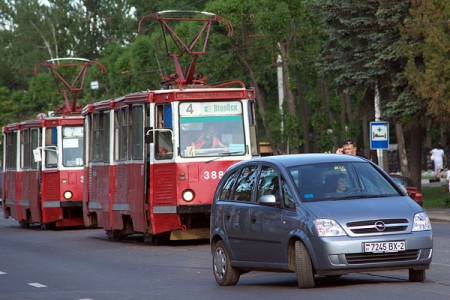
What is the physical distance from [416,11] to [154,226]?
729 inches

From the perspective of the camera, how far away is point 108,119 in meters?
28.2

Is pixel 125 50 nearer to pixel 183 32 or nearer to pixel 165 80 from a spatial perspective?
pixel 183 32

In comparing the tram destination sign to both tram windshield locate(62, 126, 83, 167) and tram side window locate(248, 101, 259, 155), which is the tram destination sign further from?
tram windshield locate(62, 126, 83, 167)

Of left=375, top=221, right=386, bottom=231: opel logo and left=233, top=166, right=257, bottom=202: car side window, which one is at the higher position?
left=233, top=166, right=257, bottom=202: car side window

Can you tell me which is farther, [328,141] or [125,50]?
[125,50]

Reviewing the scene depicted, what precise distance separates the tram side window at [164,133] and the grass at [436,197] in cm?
1634

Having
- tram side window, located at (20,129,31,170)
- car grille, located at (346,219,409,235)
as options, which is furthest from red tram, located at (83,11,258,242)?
tram side window, located at (20,129,31,170)

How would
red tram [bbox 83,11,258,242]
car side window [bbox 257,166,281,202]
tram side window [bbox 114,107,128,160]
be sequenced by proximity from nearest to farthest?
car side window [bbox 257,166,281,202] → red tram [bbox 83,11,258,242] → tram side window [bbox 114,107,128,160]

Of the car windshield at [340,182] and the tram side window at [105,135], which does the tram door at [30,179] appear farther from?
the car windshield at [340,182]

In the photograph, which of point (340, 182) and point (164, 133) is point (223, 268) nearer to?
point (340, 182)

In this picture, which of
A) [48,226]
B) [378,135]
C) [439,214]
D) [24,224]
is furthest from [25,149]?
[439,214]

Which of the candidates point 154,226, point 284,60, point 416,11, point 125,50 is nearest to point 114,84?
point 125,50

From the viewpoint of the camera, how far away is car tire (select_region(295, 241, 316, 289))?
44.4 feet

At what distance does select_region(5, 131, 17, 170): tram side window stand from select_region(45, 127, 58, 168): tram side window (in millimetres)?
4017
